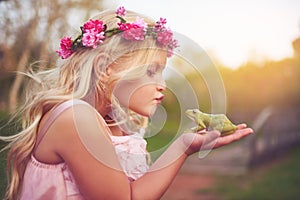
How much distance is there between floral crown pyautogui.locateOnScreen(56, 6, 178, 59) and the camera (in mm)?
1211

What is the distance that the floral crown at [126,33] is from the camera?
1.21 meters

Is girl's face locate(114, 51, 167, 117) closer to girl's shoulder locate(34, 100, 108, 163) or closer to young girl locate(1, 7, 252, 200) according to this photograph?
young girl locate(1, 7, 252, 200)

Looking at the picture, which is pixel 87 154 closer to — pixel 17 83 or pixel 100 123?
pixel 100 123

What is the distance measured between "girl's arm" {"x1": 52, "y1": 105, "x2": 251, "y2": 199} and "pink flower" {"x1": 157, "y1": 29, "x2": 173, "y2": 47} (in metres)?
0.24

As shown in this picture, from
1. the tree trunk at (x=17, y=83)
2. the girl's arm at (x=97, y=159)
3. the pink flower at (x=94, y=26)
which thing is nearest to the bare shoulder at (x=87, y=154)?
the girl's arm at (x=97, y=159)

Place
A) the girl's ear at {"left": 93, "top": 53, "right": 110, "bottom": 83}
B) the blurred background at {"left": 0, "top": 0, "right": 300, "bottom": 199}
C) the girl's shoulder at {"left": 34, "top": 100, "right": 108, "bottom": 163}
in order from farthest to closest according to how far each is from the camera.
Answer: the blurred background at {"left": 0, "top": 0, "right": 300, "bottom": 199}, the girl's ear at {"left": 93, "top": 53, "right": 110, "bottom": 83}, the girl's shoulder at {"left": 34, "top": 100, "right": 108, "bottom": 163}

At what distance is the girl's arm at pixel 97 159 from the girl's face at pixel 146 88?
116mm

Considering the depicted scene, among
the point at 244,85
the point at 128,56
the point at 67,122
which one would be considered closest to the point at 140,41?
the point at 128,56

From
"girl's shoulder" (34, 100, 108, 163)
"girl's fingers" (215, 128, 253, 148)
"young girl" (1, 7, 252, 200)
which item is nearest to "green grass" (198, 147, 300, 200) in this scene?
"young girl" (1, 7, 252, 200)

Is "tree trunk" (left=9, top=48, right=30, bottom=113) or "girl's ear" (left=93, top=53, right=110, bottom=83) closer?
"girl's ear" (left=93, top=53, right=110, bottom=83)

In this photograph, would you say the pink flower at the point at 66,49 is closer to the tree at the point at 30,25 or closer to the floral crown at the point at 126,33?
the floral crown at the point at 126,33

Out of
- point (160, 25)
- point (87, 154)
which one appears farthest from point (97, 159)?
point (160, 25)

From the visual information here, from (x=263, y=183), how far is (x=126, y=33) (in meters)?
1.55

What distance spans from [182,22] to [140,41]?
0.85 m
